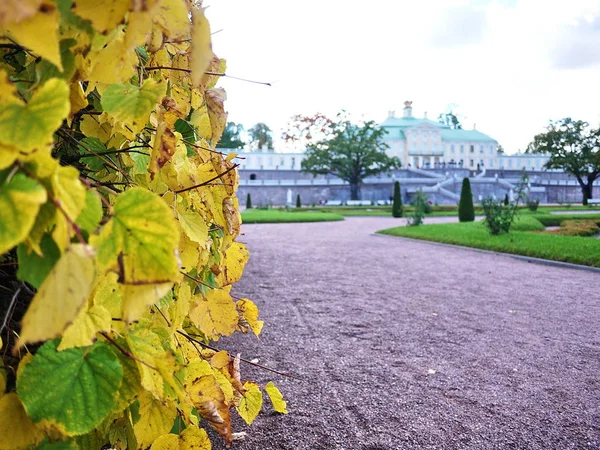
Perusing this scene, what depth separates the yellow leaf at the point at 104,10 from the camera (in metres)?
0.43

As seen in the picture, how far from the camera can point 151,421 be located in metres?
0.70

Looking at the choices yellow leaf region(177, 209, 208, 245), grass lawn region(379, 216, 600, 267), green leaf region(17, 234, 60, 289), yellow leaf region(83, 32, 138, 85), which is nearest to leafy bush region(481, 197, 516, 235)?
grass lawn region(379, 216, 600, 267)

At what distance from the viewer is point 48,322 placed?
0.34 meters

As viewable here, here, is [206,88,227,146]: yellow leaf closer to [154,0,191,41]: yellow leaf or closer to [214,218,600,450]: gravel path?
[154,0,191,41]: yellow leaf

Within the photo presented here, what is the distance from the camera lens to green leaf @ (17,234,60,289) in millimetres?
394

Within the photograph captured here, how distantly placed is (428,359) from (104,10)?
3.13m

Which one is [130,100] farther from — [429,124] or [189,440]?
[429,124]

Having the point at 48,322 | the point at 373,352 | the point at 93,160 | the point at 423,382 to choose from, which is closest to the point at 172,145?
the point at 93,160

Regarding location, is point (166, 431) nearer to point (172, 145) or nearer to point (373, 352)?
point (172, 145)

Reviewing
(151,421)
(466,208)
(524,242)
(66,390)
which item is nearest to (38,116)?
(66,390)

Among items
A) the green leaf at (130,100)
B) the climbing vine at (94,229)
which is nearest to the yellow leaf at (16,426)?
the climbing vine at (94,229)

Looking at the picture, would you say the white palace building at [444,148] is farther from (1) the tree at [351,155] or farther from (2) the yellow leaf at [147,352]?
(2) the yellow leaf at [147,352]

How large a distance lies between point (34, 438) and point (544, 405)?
103 inches

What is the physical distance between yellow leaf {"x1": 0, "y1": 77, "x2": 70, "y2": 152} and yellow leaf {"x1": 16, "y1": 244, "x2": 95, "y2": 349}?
0.30ft
